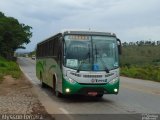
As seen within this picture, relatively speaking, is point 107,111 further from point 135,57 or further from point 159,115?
point 135,57

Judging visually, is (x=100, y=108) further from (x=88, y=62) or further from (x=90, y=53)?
(x=90, y=53)

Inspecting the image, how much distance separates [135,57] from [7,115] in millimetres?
82671

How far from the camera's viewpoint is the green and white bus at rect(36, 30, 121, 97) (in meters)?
17.3

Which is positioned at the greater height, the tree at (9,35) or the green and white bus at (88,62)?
the tree at (9,35)

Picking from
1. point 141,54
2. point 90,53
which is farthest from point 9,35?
point 90,53

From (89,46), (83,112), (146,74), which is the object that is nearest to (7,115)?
(83,112)

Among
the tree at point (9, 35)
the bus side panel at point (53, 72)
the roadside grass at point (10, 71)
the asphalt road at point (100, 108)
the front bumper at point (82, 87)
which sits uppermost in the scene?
the tree at point (9, 35)

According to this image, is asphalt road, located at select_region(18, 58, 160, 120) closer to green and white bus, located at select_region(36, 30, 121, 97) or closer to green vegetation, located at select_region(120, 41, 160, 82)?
green and white bus, located at select_region(36, 30, 121, 97)

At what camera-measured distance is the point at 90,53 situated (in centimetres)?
1758

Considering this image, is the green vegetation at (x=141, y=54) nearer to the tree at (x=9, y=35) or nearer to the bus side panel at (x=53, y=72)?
the tree at (x=9, y=35)

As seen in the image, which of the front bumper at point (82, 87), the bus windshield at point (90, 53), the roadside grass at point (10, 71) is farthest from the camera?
the roadside grass at point (10, 71)

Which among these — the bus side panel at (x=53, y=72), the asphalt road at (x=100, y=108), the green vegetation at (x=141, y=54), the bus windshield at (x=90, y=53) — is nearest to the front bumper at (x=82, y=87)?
the asphalt road at (x=100, y=108)

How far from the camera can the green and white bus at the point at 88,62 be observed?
17312 mm

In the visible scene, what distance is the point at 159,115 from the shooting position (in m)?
13.4
